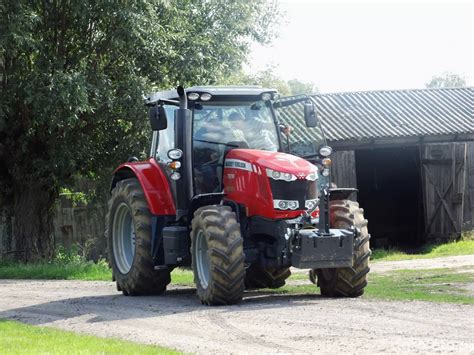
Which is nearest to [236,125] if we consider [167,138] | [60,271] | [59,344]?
[167,138]

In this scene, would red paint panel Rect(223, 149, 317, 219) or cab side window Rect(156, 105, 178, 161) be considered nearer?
red paint panel Rect(223, 149, 317, 219)

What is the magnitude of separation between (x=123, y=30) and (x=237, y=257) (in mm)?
11439

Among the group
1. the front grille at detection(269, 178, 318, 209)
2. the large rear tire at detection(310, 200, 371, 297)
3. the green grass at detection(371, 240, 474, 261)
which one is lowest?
the green grass at detection(371, 240, 474, 261)

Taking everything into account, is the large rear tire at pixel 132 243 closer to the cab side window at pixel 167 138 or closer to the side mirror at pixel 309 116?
the cab side window at pixel 167 138

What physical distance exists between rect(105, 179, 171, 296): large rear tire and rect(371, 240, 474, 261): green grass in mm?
10910

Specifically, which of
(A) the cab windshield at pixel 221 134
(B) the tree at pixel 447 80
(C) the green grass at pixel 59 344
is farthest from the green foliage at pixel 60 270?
(B) the tree at pixel 447 80

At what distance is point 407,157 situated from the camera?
3344 cm

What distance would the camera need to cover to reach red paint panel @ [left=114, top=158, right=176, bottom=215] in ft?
51.0

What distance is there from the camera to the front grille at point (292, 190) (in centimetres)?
1412

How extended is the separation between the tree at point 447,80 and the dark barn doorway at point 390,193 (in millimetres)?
68596

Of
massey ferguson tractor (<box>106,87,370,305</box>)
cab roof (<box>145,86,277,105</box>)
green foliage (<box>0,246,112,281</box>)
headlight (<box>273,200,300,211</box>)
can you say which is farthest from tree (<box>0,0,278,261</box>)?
headlight (<box>273,200,300,211</box>)

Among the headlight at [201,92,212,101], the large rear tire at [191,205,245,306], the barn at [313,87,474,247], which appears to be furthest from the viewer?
the barn at [313,87,474,247]

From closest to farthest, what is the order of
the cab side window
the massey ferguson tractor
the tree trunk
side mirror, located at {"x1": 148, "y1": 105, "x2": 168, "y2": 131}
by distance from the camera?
the massey ferguson tractor, side mirror, located at {"x1": 148, "y1": 105, "x2": 168, "y2": 131}, the cab side window, the tree trunk

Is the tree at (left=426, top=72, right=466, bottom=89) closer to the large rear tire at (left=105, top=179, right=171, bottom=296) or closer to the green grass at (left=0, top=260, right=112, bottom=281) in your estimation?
the green grass at (left=0, top=260, right=112, bottom=281)
